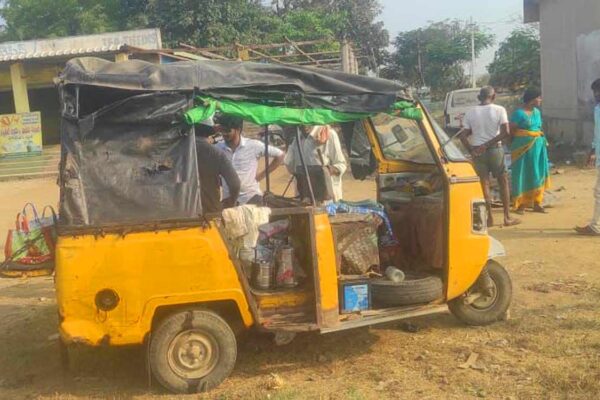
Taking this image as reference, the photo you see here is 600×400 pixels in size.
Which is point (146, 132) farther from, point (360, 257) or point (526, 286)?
point (526, 286)

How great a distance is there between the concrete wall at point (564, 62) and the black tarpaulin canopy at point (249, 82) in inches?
518

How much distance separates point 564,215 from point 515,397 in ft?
20.1

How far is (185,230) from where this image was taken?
4230mm

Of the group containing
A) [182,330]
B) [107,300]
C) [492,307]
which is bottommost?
[492,307]

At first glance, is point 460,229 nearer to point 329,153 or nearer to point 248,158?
point 329,153

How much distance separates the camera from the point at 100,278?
13.5 feet

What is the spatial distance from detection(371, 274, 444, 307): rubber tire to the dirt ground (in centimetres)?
38

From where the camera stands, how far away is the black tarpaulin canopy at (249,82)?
13.7ft

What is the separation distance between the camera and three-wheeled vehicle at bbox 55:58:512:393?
13.5 feet

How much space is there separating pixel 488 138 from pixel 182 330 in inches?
230

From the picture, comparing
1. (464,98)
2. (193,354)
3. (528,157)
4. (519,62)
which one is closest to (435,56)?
(519,62)

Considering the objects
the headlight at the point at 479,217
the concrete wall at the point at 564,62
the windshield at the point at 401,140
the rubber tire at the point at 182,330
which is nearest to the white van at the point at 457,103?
the concrete wall at the point at 564,62

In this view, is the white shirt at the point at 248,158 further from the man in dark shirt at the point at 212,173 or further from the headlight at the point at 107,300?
the headlight at the point at 107,300

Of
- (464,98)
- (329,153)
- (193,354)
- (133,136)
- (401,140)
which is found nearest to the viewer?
(133,136)
